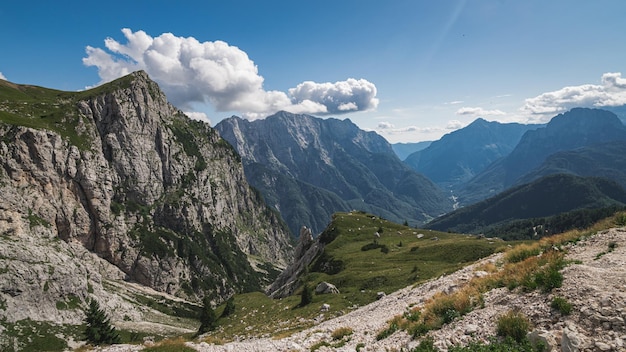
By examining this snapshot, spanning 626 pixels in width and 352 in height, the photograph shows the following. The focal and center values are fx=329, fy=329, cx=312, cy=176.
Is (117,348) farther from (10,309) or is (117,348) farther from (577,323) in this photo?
(10,309)

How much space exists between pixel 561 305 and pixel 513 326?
2.17 metres

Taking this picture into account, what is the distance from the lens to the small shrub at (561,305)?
45.6ft

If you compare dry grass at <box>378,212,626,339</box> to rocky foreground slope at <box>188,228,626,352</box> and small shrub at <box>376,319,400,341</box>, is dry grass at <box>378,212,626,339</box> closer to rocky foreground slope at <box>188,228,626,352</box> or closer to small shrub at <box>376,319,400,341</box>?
small shrub at <box>376,319,400,341</box>

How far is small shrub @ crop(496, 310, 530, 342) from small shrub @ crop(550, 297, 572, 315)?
1.34 meters

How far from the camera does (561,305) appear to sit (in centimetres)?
1410

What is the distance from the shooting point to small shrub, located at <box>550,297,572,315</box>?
13914 millimetres

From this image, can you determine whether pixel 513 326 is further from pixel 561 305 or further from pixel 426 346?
pixel 426 346

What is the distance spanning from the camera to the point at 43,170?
623 feet

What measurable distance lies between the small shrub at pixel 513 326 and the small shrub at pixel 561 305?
1.34m

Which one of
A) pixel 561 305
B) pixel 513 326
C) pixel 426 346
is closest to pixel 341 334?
pixel 426 346

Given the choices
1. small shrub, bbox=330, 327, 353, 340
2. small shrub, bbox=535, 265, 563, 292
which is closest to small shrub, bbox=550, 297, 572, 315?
small shrub, bbox=535, 265, 563, 292

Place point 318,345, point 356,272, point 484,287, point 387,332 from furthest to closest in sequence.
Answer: point 356,272 < point 318,345 < point 387,332 < point 484,287

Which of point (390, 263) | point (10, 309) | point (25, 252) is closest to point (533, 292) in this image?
point (390, 263)

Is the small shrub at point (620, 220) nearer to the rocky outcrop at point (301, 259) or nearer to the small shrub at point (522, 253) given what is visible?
the small shrub at point (522, 253)
